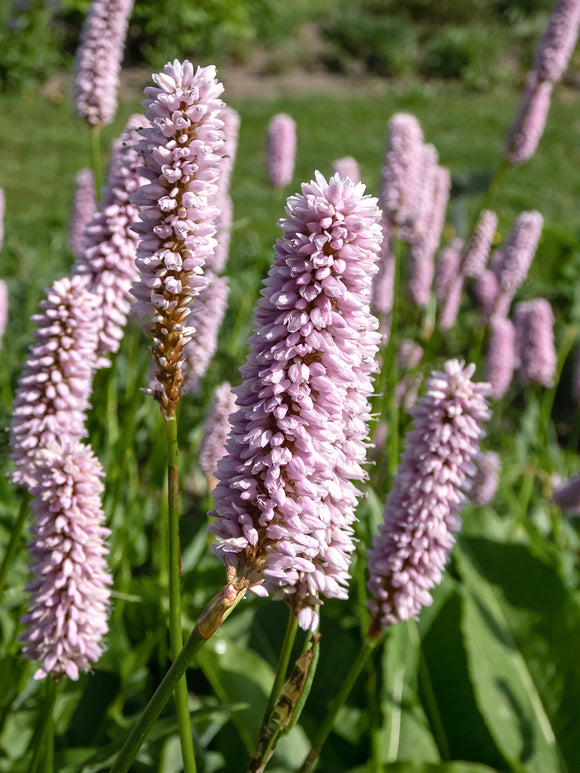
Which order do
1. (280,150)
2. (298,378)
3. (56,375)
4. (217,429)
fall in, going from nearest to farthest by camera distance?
(298,378) < (56,375) < (217,429) < (280,150)

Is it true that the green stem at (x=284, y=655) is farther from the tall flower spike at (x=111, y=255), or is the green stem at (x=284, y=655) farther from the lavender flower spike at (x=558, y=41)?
the lavender flower spike at (x=558, y=41)

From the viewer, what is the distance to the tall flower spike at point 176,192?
1.26m

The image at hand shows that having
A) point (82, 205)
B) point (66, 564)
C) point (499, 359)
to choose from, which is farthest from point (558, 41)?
point (66, 564)

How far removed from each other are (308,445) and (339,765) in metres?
1.92

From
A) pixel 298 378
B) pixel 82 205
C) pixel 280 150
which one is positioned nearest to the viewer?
pixel 298 378

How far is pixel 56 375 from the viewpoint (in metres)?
1.98

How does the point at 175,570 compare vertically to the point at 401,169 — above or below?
below

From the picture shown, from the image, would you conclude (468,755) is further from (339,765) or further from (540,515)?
(540,515)

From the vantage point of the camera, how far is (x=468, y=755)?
9.50 ft

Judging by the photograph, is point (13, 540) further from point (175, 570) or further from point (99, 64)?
point (99, 64)

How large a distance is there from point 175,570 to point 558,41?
3.06 metres

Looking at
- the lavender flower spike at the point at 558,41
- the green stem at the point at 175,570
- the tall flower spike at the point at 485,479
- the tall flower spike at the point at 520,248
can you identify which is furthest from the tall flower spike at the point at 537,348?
the green stem at the point at 175,570

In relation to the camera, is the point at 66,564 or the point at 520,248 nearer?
the point at 66,564

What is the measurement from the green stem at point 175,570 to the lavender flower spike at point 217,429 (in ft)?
3.74
